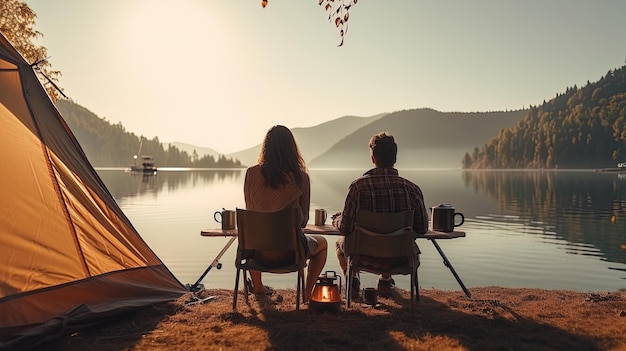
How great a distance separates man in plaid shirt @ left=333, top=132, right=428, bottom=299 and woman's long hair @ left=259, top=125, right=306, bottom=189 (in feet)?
2.09

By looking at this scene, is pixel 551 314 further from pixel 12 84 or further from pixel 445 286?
pixel 12 84

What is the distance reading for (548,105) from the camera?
194125 mm

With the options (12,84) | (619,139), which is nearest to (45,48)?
(12,84)

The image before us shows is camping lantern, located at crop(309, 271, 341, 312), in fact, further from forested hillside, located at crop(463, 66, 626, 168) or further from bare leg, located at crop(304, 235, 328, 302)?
forested hillside, located at crop(463, 66, 626, 168)

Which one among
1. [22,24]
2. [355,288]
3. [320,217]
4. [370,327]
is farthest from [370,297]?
[22,24]

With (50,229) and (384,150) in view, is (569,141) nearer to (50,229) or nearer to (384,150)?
(384,150)

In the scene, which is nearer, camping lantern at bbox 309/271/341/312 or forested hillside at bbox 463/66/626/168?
camping lantern at bbox 309/271/341/312

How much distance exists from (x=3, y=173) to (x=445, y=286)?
26.6 feet

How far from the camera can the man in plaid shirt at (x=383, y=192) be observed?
17.9ft

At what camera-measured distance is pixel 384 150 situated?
218 inches

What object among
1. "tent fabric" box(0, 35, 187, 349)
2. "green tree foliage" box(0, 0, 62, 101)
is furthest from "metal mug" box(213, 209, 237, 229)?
"green tree foliage" box(0, 0, 62, 101)

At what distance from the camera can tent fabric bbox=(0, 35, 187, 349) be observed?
4.71 meters

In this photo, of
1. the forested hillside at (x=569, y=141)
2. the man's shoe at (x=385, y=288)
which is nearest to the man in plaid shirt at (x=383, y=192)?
the man's shoe at (x=385, y=288)

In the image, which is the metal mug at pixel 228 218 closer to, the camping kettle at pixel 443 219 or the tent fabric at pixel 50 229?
the tent fabric at pixel 50 229
